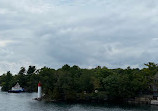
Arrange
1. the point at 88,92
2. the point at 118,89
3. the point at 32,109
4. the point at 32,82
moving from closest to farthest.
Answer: the point at 32,109 → the point at 118,89 → the point at 88,92 → the point at 32,82

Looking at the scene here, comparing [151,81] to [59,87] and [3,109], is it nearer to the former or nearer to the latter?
[59,87]

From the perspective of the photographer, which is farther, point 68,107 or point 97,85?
point 97,85

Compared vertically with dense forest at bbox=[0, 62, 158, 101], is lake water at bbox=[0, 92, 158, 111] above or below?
below

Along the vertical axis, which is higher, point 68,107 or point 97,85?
point 97,85

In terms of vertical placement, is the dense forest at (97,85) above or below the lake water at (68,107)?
above

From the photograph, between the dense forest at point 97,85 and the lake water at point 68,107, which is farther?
the dense forest at point 97,85

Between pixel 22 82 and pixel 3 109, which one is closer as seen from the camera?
pixel 3 109

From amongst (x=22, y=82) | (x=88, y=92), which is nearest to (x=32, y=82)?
(x=22, y=82)

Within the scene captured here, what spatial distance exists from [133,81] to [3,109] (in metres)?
48.9

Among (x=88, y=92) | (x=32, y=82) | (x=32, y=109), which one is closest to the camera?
(x=32, y=109)

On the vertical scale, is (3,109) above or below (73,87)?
below

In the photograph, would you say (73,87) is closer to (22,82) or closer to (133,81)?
(133,81)

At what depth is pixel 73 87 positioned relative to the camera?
8731 centimetres

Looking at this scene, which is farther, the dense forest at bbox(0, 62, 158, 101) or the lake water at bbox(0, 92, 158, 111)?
the dense forest at bbox(0, 62, 158, 101)
